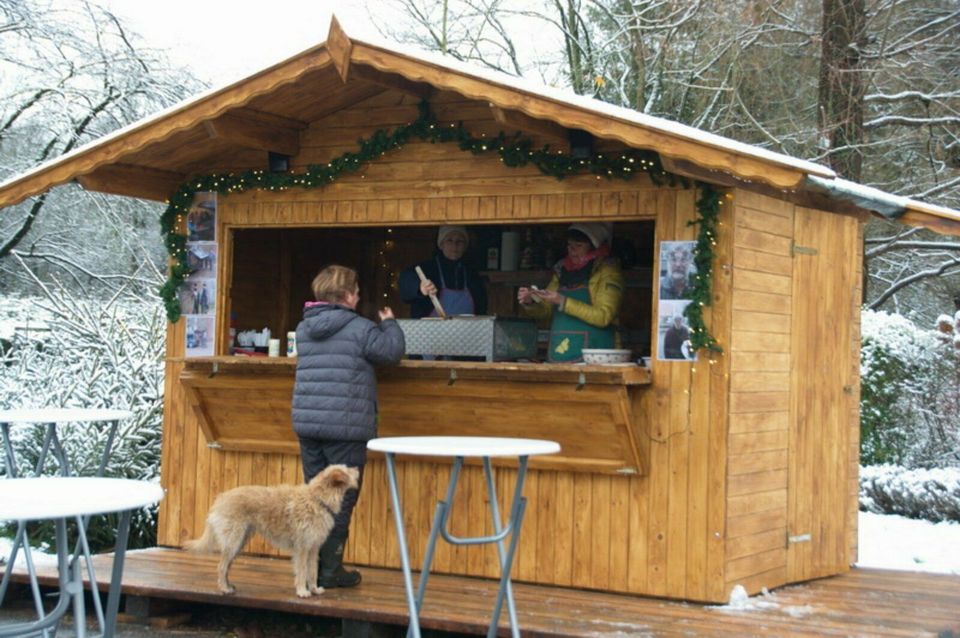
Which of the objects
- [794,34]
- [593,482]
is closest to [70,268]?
[794,34]

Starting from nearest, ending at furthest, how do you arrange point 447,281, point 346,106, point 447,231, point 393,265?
1. point 346,106
2. point 447,231
3. point 447,281
4. point 393,265

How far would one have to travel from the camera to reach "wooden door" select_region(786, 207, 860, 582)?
7.34 metres

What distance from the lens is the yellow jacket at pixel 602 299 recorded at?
289 inches

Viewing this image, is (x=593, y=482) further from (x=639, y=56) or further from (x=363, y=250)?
(x=639, y=56)

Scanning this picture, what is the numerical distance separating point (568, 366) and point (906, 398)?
270 inches

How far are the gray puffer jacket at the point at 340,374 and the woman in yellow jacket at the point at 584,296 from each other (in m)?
1.24

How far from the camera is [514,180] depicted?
7.16m

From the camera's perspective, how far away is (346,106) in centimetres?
778

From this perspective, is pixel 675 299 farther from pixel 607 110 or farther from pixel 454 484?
pixel 454 484

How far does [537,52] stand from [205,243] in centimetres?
988

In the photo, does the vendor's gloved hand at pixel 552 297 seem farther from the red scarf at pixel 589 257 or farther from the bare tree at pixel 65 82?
the bare tree at pixel 65 82

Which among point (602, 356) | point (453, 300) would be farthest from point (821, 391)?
point (453, 300)

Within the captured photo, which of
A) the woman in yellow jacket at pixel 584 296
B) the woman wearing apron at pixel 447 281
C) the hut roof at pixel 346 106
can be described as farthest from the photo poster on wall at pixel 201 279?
the woman in yellow jacket at pixel 584 296

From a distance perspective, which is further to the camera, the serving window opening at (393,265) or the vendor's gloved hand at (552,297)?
the serving window opening at (393,265)
